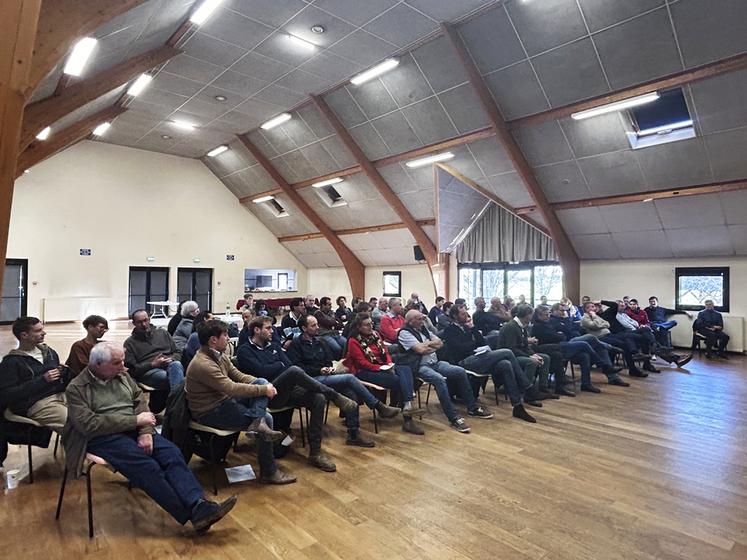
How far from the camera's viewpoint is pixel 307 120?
10.2 metres

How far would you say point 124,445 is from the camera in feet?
7.65

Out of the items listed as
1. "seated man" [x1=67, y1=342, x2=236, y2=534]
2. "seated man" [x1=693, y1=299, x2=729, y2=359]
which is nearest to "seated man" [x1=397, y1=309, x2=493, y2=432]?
"seated man" [x1=67, y1=342, x2=236, y2=534]

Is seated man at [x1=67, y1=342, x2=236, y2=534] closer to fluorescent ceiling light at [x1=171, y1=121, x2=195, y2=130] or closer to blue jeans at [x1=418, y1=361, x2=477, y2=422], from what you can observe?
blue jeans at [x1=418, y1=361, x2=477, y2=422]

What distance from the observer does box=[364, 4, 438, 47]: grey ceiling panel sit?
6.35 meters

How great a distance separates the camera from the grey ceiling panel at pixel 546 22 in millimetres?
5855

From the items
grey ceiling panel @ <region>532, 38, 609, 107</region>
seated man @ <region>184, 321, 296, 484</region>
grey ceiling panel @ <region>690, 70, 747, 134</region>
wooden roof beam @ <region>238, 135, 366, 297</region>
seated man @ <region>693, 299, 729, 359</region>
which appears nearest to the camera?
seated man @ <region>184, 321, 296, 484</region>

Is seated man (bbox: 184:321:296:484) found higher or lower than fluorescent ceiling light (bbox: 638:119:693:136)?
lower

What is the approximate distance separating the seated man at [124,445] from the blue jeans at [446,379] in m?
2.17

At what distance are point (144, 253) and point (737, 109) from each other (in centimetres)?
1379

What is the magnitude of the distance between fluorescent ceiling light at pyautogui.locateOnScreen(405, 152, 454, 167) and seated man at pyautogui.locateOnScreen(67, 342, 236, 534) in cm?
770

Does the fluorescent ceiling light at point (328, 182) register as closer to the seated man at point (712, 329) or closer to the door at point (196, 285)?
the door at point (196, 285)

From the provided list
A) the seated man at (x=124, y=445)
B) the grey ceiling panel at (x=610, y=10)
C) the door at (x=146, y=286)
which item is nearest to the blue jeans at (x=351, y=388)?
the seated man at (x=124, y=445)

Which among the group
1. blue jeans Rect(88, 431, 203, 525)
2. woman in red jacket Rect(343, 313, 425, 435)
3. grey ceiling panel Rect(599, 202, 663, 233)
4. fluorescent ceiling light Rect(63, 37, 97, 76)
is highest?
fluorescent ceiling light Rect(63, 37, 97, 76)

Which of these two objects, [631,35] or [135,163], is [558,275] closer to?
[631,35]
